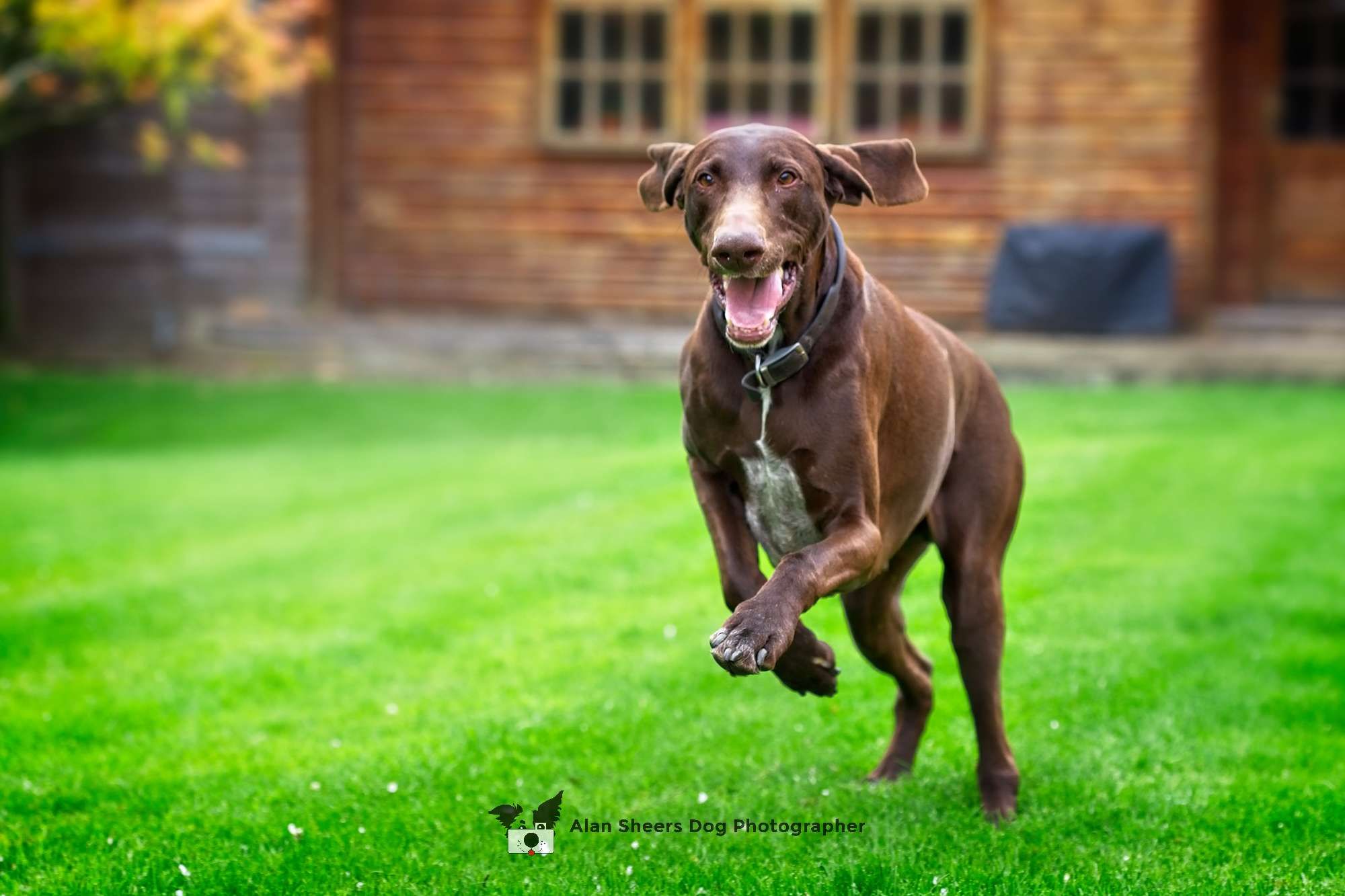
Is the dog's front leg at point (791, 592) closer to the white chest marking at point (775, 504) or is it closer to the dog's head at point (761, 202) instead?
the white chest marking at point (775, 504)

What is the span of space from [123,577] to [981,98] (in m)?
8.89

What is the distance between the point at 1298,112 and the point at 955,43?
3258 mm

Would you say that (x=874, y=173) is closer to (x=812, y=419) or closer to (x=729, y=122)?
(x=812, y=419)

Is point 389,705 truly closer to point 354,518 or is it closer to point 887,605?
point 887,605

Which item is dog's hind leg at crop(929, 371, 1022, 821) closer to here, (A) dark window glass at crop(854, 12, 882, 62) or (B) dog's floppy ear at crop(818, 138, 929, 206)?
(B) dog's floppy ear at crop(818, 138, 929, 206)

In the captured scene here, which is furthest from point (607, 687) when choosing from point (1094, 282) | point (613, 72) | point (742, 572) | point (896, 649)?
point (613, 72)

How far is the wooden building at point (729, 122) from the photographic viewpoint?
14602mm

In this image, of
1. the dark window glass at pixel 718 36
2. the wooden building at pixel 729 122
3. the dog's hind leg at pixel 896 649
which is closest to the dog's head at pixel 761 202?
the dog's hind leg at pixel 896 649

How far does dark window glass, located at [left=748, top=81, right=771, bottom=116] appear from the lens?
49.5 ft

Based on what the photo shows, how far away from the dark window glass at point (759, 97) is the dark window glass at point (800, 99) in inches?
8.1

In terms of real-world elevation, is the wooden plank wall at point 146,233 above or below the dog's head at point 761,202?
below

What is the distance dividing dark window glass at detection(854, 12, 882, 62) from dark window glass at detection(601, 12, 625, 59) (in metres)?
2.09

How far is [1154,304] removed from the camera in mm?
14164

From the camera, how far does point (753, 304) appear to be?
12.9 ft
